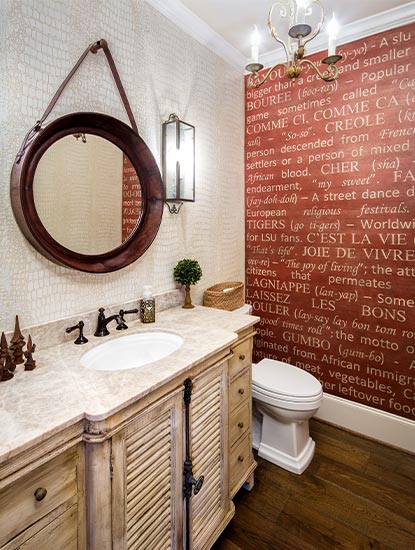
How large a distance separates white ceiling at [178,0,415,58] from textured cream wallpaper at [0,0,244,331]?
174mm

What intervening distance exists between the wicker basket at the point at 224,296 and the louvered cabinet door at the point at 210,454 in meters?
0.80

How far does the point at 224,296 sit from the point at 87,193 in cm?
115

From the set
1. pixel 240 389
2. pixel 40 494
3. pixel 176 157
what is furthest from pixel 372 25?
pixel 40 494

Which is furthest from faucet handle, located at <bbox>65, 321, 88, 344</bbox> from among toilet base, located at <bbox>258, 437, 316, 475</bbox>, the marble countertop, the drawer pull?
toilet base, located at <bbox>258, 437, 316, 475</bbox>

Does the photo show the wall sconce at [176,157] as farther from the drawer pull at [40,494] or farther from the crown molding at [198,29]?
the drawer pull at [40,494]

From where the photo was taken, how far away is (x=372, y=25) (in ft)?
6.93

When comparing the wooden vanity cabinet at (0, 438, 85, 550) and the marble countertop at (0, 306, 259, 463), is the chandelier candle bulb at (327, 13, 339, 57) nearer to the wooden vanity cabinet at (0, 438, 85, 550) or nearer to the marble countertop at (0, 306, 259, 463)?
the marble countertop at (0, 306, 259, 463)

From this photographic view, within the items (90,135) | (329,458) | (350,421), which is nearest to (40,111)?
(90,135)

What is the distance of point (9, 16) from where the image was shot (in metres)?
1.23

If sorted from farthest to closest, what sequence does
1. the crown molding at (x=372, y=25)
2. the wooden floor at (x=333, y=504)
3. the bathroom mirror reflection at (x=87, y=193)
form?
the crown molding at (x=372, y=25), the wooden floor at (x=333, y=504), the bathroom mirror reflection at (x=87, y=193)

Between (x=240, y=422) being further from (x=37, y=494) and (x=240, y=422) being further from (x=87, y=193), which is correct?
(x=87, y=193)

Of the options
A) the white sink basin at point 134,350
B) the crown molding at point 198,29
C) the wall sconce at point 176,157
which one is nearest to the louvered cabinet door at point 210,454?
the white sink basin at point 134,350

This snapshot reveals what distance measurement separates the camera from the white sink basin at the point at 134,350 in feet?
4.65

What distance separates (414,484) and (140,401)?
1.85 metres
